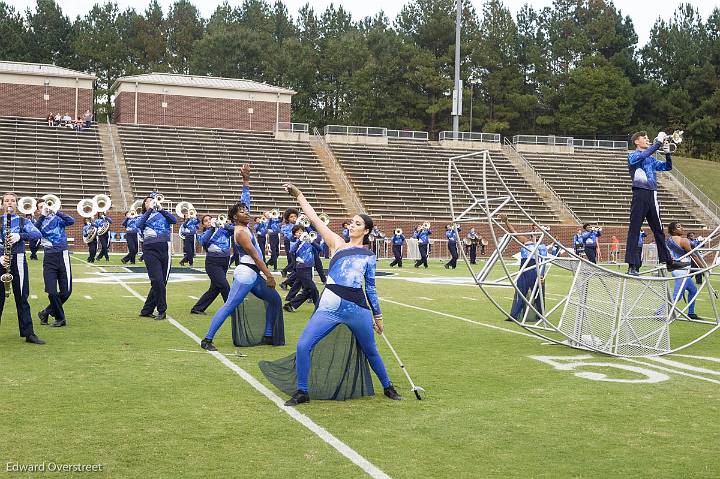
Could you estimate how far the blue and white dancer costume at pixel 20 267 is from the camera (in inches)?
354

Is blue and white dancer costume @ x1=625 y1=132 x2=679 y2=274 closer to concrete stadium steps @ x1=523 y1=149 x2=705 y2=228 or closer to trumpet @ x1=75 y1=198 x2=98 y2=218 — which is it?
trumpet @ x1=75 y1=198 x2=98 y2=218

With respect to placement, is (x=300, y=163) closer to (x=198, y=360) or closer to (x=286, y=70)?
(x=286, y=70)

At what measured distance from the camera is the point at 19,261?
903cm

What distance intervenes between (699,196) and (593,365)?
124 feet

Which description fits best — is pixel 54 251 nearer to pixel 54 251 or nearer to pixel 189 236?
pixel 54 251

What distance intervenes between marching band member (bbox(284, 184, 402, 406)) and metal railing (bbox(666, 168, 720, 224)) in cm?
3704

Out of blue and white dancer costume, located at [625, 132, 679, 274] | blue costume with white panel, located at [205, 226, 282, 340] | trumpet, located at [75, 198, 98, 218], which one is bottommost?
blue costume with white panel, located at [205, 226, 282, 340]

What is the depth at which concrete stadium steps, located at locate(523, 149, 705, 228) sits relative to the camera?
40.8m

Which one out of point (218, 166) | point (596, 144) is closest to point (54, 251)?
point (218, 166)

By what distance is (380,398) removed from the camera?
6.66 m

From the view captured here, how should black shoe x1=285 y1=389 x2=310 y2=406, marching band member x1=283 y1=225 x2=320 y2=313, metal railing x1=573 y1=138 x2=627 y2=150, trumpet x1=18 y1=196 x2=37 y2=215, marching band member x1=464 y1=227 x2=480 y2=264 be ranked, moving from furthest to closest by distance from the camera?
1. metal railing x1=573 y1=138 x2=627 y2=150
2. marching band member x1=464 y1=227 x2=480 y2=264
3. marching band member x1=283 y1=225 x2=320 y2=313
4. trumpet x1=18 y1=196 x2=37 y2=215
5. black shoe x1=285 y1=389 x2=310 y2=406

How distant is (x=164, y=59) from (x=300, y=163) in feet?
115

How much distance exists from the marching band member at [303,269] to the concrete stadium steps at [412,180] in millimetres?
23218

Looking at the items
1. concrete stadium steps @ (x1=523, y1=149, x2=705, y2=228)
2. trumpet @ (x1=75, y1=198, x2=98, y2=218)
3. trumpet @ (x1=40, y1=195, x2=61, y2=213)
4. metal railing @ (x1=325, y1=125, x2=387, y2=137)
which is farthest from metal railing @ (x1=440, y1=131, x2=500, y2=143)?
trumpet @ (x1=40, y1=195, x2=61, y2=213)
